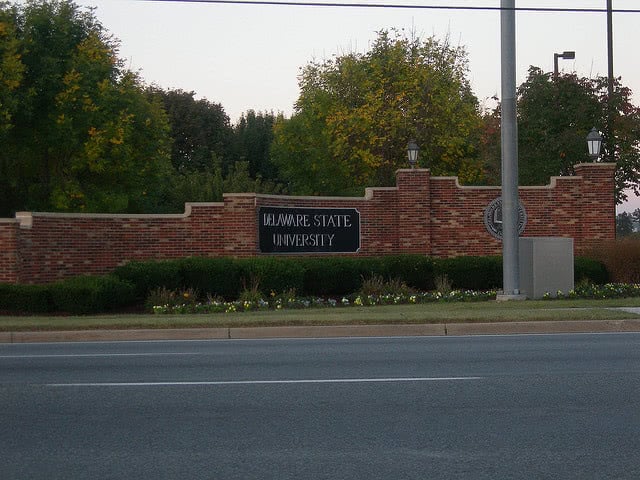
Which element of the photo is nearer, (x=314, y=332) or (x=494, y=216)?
(x=314, y=332)

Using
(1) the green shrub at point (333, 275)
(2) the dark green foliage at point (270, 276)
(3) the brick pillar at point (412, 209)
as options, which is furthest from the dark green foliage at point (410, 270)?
(2) the dark green foliage at point (270, 276)

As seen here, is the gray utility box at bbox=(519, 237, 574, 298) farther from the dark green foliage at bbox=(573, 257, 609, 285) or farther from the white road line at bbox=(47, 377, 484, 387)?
the white road line at bbox=(47, 377, 484, 387)

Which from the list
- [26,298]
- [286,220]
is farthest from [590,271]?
[26,298]

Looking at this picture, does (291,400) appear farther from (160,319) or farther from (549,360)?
(160,319)

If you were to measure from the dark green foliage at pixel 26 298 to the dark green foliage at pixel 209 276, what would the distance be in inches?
131

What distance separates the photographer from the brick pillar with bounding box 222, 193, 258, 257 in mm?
24547

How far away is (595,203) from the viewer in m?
27.3

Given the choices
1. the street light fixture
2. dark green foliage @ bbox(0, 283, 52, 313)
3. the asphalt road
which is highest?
the street light fixture

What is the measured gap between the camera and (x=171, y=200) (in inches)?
1961

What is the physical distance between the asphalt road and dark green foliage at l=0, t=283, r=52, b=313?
24.4 ft

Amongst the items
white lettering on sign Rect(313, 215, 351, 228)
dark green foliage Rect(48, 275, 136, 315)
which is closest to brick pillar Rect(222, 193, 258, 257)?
white lettering on sign Rect(313, 215, 351, 228)

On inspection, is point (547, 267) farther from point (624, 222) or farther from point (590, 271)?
point (624, 222)

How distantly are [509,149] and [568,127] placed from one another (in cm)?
1391

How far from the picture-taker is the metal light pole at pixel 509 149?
20.4 metres
